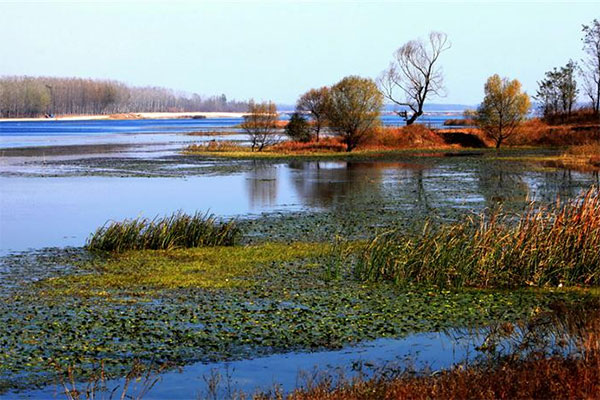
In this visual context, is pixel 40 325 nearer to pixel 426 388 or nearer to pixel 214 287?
pixel 214 287

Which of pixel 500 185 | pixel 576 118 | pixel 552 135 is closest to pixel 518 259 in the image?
pixel 500 185

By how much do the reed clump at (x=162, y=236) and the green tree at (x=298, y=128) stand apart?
123 feet

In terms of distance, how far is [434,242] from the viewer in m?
13.9

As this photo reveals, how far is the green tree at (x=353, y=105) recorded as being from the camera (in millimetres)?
49750

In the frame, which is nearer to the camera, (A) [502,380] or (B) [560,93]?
(A) [502,380]

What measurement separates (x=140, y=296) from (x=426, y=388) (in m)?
6.15

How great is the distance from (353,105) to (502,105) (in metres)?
11.6

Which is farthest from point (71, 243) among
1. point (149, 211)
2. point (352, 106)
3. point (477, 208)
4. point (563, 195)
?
point (352, 106)

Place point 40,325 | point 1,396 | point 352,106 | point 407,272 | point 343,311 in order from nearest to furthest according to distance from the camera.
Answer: point 1,396 → point 40,325 → point 343,311 → point 407,272 → point 352,106

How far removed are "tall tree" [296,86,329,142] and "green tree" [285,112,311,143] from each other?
864 millimetres

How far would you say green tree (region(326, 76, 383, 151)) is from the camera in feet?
163

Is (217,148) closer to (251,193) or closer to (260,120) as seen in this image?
(260,120)

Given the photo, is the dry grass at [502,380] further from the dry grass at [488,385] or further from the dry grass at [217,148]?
the dry grass at [217,148]

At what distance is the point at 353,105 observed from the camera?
49594 millimetres
